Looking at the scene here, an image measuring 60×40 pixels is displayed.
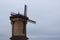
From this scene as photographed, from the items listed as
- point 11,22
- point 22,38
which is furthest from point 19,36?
point 11,22

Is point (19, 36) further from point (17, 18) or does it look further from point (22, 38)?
point (17, 18)

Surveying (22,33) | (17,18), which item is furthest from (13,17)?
(22,33)

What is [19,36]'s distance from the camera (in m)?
68.8

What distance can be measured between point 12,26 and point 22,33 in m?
4.10

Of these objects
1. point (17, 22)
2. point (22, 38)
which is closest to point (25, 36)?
point (22, 38)

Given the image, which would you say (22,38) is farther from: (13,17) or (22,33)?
(13,17)

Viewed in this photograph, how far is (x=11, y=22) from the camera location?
6919 centimetres

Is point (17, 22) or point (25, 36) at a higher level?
point (17, 22)

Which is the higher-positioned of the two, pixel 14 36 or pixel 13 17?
pixel 13 17

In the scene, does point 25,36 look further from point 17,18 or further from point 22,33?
point 17,18

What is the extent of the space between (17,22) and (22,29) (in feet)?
9.37

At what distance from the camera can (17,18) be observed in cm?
6856

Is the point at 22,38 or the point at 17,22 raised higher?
the point at 17,22

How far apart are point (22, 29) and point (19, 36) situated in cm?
254
